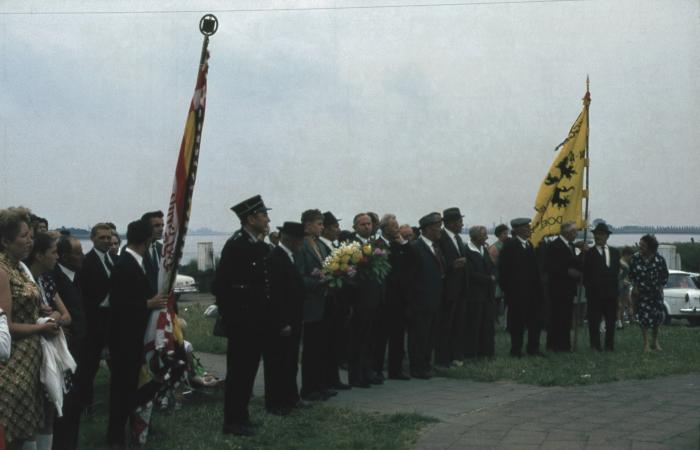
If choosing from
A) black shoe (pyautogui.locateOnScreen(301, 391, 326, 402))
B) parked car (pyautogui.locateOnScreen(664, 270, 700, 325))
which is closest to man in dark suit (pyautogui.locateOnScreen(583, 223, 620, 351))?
black shoe (pyautogui.locateOnScreen(301, 391, 326, 402))

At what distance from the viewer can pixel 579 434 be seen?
25.6 feet

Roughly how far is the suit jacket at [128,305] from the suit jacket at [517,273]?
293 inches

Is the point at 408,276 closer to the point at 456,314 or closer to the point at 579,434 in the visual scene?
the point at 456,314

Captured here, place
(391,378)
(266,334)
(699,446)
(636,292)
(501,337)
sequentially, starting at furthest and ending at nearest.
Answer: (501,337), (636,292), (391,378), (266,334), (699,446)

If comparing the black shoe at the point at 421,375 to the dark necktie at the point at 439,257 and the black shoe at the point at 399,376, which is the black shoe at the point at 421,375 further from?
the dark necktie at the point at 439,257

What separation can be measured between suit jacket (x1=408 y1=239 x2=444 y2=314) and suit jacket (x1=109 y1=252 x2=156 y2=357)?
4910mm

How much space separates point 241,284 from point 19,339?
9.17ft

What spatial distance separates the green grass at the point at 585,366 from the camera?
1137cm

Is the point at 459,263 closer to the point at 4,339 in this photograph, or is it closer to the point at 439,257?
A: the point at 439,257

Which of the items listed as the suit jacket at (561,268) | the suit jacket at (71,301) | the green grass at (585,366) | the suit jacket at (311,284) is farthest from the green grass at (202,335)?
the suit jacket at (71,301)

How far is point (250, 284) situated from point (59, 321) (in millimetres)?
2319

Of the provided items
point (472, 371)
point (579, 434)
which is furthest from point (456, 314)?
point (579, 434)

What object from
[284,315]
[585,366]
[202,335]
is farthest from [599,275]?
[284,315]

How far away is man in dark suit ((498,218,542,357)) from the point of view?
45.1ft
